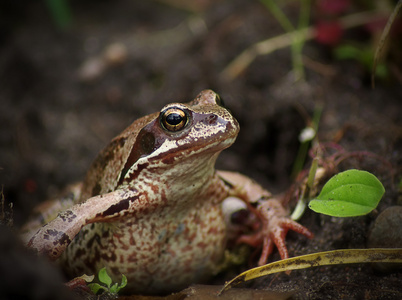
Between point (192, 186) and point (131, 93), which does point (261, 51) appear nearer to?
point (131, 93)

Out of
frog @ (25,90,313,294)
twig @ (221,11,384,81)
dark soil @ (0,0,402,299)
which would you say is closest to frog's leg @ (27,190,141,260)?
frog @ (25,90,313,294)

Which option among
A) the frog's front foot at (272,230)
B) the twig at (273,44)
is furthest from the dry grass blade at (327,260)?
the twig at (273,44)

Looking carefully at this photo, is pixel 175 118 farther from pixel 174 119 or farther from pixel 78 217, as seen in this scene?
pixel 78 217

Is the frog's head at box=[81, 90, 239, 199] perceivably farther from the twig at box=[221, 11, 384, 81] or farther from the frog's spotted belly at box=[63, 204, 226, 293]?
the twig at box=[221, 11, 384, 81]

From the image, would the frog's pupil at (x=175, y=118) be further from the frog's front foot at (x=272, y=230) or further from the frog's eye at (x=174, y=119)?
the frog's front foot at (x=272, y=230)

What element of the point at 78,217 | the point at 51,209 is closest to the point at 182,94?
the point at 51,209

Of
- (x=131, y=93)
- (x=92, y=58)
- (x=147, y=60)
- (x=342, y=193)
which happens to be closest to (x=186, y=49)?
(x=147, y=60)
